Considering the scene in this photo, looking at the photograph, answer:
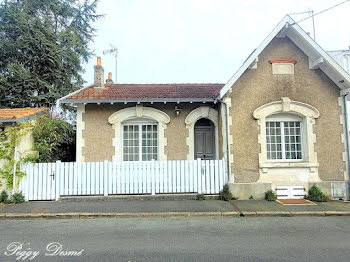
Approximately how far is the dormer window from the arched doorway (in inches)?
124

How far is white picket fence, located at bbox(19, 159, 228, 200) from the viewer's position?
8977mm

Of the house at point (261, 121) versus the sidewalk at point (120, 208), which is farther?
Answer: the house at point (261, 121)

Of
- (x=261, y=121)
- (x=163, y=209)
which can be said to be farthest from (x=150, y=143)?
(x=261, y=121)

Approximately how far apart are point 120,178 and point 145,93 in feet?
11.7

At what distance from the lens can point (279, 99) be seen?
9.55m

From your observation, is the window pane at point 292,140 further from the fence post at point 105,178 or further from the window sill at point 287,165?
the fence post at point 105,178

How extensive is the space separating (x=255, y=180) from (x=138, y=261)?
20.0 ft

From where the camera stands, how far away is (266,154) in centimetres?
942

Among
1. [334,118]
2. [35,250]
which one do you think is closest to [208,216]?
[35,250]

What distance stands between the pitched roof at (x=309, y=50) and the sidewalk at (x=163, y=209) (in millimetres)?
3706

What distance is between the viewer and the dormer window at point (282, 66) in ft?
31.5

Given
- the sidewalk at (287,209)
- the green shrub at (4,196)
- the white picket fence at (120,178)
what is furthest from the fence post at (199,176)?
the green shrub at (4,196)

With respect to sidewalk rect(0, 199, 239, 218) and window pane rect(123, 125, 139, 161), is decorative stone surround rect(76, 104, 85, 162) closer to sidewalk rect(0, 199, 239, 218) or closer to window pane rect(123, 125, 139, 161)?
window pane rect(123, 125, 139, 161)

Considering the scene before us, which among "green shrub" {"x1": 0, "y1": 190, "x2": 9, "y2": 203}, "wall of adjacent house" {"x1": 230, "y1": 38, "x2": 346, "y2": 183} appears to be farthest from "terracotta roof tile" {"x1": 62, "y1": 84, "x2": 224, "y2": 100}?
"green shrub" {"x1": 0, "y1": 190, "x2": 9, "y2": 203}
